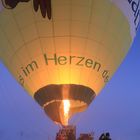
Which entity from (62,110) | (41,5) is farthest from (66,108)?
(41,5)

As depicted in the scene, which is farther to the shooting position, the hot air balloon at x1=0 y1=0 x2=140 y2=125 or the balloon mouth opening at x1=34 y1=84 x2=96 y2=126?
the balloon mouth opening at x1=34 y1=84 x2=96 y2=126

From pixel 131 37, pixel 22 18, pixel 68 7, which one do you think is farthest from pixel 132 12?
pixel 22 18

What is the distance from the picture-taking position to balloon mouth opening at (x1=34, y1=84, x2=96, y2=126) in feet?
32.4

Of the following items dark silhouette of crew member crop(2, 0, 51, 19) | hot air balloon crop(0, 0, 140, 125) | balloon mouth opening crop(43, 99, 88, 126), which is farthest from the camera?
balloon mouth opening crop(43, 99, 88, 126)

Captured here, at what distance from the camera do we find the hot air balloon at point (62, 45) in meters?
9.73

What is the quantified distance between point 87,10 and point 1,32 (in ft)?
6.78

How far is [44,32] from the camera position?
9.84 metres

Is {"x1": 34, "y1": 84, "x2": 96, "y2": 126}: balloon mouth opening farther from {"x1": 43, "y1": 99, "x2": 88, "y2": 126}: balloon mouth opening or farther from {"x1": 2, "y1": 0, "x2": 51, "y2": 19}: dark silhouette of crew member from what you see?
{"x1": 2, "y1": 0, "x2": 51, "y2": 19}: dark silhouette of crew member

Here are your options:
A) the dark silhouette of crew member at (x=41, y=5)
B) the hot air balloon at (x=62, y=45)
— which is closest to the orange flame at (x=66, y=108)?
the hot air balloon at (x=62, y=45)

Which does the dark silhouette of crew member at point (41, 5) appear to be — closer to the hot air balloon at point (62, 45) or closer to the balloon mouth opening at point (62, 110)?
the hot air balloon at point (62, 45)

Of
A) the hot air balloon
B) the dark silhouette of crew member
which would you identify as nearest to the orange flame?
the hot air balloon

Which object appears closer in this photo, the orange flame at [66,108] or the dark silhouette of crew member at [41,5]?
the dark silhouette of crew member at [41,5]

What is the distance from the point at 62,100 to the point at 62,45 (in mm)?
1177

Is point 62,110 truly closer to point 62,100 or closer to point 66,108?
point 66,108
